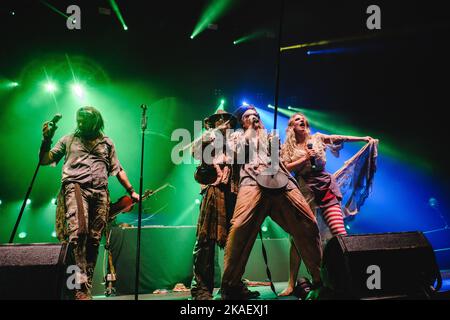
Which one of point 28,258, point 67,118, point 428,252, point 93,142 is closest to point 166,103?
point 67,118

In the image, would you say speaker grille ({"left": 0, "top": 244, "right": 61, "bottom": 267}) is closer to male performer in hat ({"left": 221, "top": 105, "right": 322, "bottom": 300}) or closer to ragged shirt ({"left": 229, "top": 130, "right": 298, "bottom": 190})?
male performer in hat ({"left": 221, "top": 105, "right": 322, "bottom": 300})

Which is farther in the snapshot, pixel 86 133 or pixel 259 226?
pixel 86 133

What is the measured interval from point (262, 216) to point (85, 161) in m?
2.13

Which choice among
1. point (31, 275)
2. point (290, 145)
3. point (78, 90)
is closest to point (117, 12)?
point (78, 90)

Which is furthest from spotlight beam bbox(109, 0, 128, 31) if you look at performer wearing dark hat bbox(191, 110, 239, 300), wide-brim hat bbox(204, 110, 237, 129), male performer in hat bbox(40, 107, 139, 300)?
performer wearing dark hat bbox(191, 110, 239, 300)

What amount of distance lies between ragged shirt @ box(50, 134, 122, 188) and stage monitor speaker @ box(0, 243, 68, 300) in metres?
1.25

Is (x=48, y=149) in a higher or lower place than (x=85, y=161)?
higher

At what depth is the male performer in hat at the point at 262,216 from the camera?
2.95 meters

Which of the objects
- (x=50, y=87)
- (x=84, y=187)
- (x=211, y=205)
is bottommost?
(x=211, y=205)

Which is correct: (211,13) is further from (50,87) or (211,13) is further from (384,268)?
(384,268)

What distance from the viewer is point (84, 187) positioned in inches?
135

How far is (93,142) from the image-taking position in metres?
3.78

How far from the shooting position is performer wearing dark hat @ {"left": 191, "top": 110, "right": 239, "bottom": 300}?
337 cm
